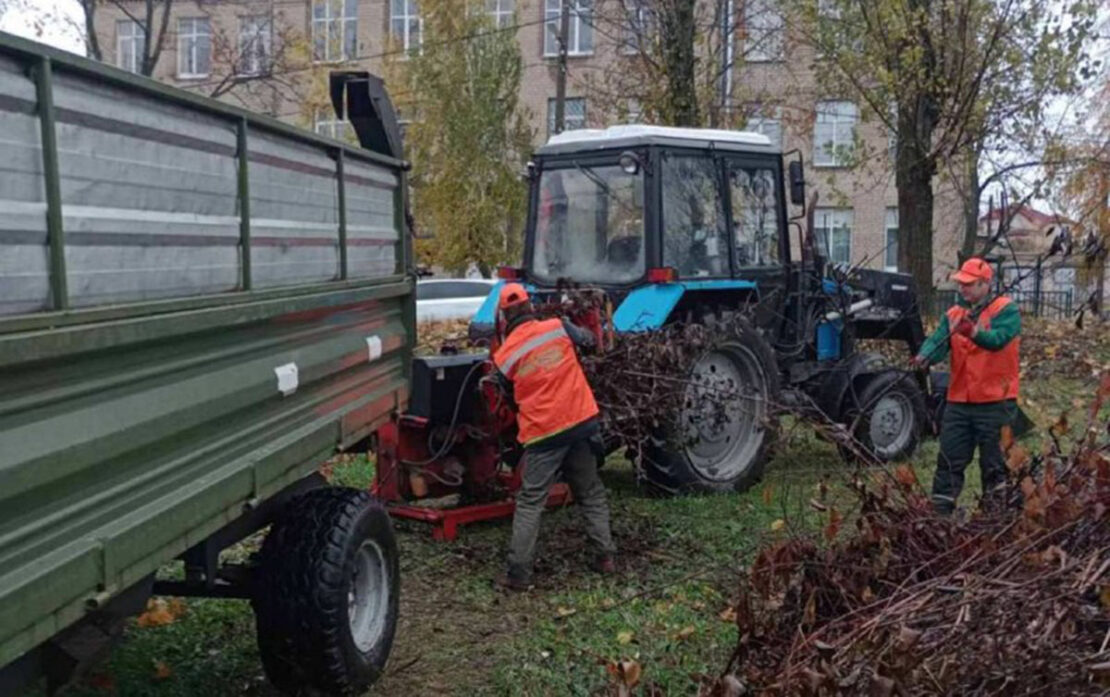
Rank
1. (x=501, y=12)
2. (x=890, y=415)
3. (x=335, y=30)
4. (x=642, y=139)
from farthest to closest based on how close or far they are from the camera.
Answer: (x=335, y=30) → (x=501, y=12) → (x=890, y=415) → (x=642, y=139)

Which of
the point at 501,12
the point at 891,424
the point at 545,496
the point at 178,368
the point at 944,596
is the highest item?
the point at 501,12

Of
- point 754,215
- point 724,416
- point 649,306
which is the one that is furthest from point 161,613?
point 754,215

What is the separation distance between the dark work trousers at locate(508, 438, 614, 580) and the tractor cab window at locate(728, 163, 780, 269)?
8.88 ft

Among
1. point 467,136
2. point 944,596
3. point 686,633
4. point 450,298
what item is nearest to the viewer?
point 944,596

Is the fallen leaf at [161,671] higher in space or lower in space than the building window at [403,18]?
lower

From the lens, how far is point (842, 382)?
→ 30.6 ft

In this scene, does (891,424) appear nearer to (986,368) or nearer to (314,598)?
(986,368)

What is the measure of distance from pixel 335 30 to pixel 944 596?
31241mm

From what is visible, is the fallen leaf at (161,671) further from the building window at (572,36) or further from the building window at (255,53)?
the building window at (572,36)

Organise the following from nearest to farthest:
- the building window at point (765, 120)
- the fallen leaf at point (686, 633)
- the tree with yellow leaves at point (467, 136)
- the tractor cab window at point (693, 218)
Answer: the fallen leaf at point (686, 633), the tractor cab window at point (693, 218), the building window at point (765, 120), the tree with yellow leaves at point (467, 136)

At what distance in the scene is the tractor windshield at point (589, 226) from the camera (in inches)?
321

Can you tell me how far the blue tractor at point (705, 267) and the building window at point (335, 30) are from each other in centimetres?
2103

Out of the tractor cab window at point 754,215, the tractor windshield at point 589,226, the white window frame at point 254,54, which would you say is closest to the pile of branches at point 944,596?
the tractor windshield at point 589,226

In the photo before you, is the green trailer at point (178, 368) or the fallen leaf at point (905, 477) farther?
the fallen leaf at point (905, 477)
